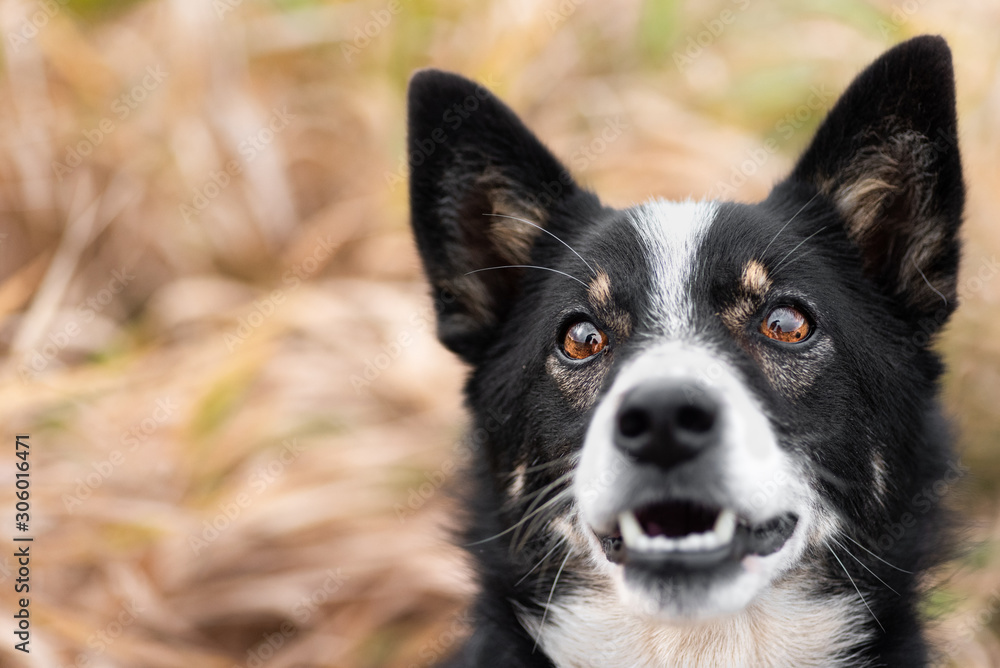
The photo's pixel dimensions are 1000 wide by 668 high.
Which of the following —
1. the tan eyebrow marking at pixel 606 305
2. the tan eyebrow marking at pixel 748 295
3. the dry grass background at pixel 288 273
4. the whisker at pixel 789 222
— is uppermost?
the whisker at pixel 789 222

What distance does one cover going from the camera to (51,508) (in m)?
3.70

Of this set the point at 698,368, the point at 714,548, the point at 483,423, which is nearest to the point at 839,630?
the point at 714,548

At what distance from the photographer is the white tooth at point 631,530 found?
210 cm

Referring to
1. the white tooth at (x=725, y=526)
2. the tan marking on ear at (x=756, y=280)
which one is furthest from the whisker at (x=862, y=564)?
the tan marking on ear at (x=756, y=280)

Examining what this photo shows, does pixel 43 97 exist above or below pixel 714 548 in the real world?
below

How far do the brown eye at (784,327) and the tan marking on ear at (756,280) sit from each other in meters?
0.06

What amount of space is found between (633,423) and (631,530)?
0.29 meters

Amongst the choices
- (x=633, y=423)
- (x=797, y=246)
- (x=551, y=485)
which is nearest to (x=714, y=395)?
(x=633, y=423)

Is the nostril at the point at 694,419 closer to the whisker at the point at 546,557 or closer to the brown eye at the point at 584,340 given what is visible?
the brown eye at the point at 584,340

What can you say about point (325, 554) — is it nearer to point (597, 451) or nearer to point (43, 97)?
point (597, 451)

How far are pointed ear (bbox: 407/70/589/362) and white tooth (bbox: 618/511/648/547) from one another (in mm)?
992

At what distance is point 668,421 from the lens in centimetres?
197

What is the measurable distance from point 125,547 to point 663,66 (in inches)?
170

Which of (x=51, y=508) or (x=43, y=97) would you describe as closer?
(x=51, y=508)
